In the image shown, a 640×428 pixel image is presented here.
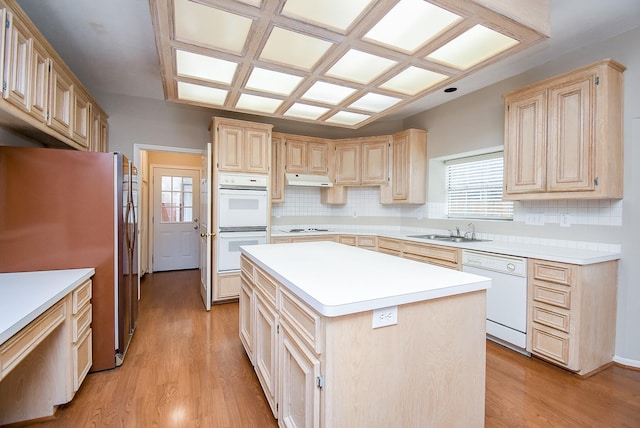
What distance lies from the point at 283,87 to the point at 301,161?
1897mm

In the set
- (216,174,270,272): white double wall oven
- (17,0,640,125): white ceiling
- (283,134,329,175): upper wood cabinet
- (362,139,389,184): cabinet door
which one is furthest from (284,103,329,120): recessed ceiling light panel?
(362,139,389,184): cabinet door

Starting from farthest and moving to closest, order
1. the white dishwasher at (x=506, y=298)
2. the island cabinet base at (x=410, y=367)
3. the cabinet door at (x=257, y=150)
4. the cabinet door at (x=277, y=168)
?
the cabinet door at (x=277, y=168) → the cabinet door at (x=257, y=150) → the white dishwasher at (x=506, y=298) → the island cabinet base at (x=410, y=367)

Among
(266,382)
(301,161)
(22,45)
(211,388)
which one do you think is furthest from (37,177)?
(301,161)

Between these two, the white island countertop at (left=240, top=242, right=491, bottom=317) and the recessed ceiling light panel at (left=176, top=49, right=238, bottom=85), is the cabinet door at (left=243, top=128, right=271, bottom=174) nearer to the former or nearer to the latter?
the recessed ceiling light panel at (left=176, top=49, right=238, bottom=85)

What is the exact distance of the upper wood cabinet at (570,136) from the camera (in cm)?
220

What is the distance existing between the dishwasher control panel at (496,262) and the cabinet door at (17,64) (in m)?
3.48

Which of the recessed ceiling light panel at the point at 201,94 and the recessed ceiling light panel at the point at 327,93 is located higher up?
the recessed ceiling light panel at the point at 201,94

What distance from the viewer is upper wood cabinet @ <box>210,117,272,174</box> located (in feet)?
11.5

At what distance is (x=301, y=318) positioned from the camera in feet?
4.09

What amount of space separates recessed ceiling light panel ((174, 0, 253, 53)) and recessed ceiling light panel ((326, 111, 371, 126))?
4.60 ft

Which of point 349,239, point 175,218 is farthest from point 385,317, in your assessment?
point 175,218

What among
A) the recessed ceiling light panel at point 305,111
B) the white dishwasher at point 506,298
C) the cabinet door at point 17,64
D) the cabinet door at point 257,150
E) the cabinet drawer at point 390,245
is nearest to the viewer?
the cabinet door at point 17,64

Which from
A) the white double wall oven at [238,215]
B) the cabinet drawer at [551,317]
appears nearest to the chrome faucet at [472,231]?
the cabinet drawer at [551,317]

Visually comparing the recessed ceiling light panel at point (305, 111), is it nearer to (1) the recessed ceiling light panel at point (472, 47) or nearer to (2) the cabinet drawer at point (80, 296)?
(1) the recessed ceiling light panel at point (472, 47)
